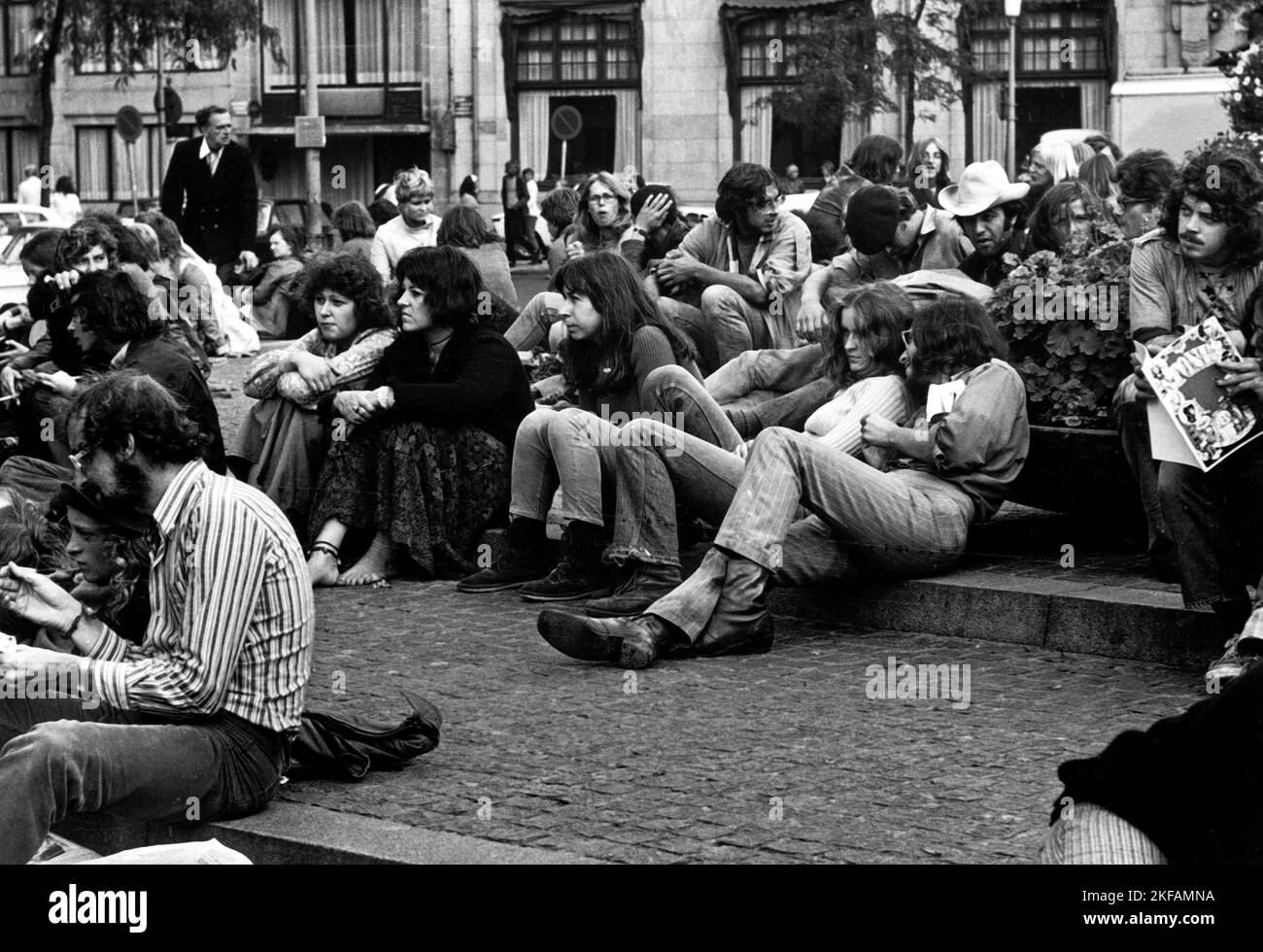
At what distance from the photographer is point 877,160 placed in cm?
1169

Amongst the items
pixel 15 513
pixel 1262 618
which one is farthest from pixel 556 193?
pixel 1262 618

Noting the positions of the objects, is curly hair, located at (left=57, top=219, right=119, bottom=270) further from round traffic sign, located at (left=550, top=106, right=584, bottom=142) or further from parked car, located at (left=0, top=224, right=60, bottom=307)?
round traffic sign, located at (left=550, top=106, right=584, bottom=142)

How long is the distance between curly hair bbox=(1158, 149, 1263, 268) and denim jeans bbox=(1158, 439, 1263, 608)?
897 mm

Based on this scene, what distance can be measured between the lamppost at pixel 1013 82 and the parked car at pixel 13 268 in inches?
597

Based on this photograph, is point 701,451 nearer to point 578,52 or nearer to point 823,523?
point 823,523

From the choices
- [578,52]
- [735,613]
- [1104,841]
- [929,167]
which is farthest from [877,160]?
[578,52]

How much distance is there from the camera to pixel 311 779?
5.59m

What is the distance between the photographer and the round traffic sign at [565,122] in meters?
37.7

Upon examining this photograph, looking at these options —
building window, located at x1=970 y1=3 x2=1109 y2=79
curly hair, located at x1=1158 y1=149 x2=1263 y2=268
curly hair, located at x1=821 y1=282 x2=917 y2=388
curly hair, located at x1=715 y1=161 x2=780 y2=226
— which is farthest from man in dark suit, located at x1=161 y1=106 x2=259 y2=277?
building window, located at x1=970 y1=3 x2=1109 y2=79

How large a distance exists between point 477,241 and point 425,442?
3298mm

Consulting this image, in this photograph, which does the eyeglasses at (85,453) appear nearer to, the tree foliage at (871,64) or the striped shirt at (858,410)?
the striped shirt at (858,410)

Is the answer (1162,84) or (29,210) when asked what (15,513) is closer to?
(1162,84)

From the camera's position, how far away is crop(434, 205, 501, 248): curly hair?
11.7 meters
